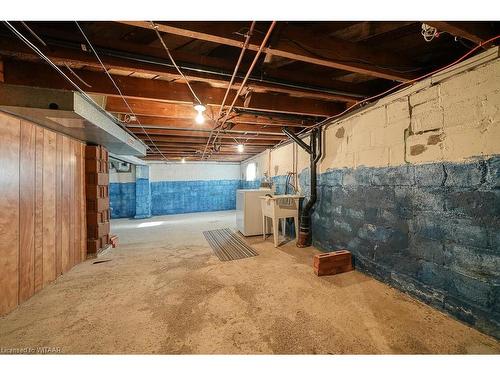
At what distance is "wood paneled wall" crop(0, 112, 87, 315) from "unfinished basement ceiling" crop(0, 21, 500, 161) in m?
0.74

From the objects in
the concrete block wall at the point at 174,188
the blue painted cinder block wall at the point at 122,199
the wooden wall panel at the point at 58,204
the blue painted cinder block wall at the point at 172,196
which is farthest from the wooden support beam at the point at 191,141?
the blue painted cinder block wall at the point at 122,199

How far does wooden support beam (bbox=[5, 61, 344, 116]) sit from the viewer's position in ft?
6.16

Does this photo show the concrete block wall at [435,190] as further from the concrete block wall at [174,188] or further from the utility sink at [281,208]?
the concrete block wall at [174,188]

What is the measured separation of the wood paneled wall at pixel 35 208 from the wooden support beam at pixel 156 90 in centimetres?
45

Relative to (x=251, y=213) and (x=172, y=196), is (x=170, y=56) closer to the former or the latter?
(x=251, y=213)

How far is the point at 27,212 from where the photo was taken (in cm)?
219

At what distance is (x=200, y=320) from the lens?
5.71ft

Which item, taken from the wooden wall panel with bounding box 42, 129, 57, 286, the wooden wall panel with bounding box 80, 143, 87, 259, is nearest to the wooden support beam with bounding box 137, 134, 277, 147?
the wooden wall panel with bounding box 80, 143, 87, 259

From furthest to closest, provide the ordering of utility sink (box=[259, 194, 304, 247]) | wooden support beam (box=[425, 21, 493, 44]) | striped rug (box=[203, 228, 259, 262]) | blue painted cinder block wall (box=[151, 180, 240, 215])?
blue painted cinder block wall (box=[151, 180, 240, 215]) → utility sink (box=[259, 194, 304, 247]) → striped rug (box=[203, 228, 259, 262]) → wooden support beam (box=[425, 21, 493, 44])

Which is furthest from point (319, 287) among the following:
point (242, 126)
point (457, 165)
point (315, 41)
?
point (242, 126)

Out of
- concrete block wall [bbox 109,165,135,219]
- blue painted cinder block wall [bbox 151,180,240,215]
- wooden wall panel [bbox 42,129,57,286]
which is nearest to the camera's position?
wooden wall panel [bbox 42,129,57,286]

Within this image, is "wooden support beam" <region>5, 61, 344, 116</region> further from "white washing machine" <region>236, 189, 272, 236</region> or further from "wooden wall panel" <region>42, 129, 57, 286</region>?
"white washing machine" <region>236, 189, 272, 236</region>

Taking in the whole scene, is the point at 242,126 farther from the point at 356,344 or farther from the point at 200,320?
the point at 356,344

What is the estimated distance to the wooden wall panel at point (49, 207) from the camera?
2457 mm
